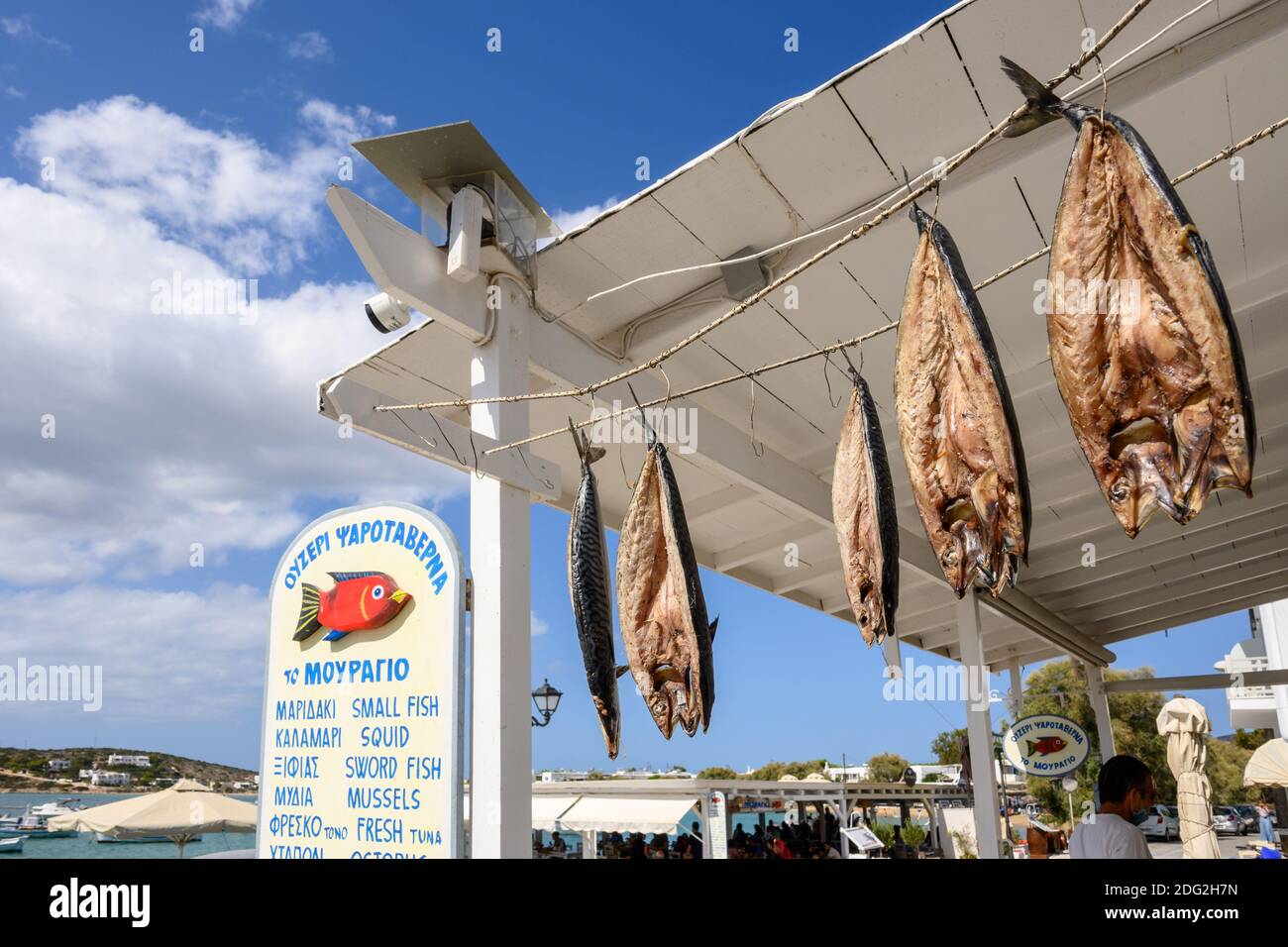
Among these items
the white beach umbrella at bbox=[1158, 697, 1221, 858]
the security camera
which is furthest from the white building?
the security camera

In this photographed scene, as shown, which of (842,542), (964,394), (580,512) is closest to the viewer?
(964,394)

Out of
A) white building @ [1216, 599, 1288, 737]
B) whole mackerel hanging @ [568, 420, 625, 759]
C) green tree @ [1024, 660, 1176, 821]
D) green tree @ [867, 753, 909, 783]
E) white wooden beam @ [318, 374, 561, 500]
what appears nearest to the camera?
whole mackerel hanging @ [568, 420, 625, 759]

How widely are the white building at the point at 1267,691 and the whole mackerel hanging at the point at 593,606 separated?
82.1ft

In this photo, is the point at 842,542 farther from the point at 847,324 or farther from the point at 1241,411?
the point at 847,324

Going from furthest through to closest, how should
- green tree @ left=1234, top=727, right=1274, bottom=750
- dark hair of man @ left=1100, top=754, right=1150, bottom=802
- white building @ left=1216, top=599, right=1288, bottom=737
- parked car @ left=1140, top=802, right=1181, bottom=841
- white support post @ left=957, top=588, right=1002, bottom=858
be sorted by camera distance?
green tree @ left=1234, top=727, right=1274, bottom=750
parked car @ left=1140, top=802, right=1181, bottom=841
white building @ left=1216, top=599, right=1288, bottom=737
white support post @ left=957, top=588, right=1002, bottom=858
dark hair of man @ left=1100, top=754, right=1150, bottom=802

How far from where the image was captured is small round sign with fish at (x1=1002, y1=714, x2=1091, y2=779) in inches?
448

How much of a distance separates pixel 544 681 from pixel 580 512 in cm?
234

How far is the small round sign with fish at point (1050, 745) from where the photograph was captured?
448 inches

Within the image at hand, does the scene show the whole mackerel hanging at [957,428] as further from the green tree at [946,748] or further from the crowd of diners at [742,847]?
the green tree at [946,748]

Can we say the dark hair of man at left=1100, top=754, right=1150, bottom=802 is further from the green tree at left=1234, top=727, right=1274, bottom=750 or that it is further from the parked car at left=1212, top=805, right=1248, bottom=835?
the green tree at left=1234, top=727, right=1274, bottom=750

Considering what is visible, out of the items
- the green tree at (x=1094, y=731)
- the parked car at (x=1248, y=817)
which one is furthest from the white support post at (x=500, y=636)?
the parked car at (x=1248, y=817)

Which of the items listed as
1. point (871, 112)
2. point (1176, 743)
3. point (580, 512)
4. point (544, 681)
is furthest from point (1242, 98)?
point (1176, 743)

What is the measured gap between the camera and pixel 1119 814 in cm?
362

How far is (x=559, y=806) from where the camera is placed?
643 inches
